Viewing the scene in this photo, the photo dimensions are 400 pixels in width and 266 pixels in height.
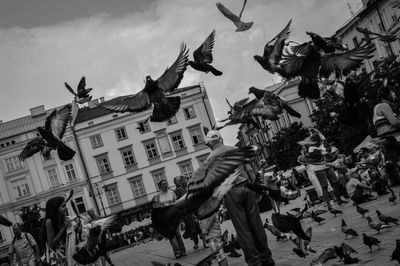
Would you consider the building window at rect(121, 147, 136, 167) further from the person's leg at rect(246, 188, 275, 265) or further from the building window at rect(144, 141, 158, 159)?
the person's leg at rect(246, 188, 275, 265)

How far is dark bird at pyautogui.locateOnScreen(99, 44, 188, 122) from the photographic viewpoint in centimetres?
619

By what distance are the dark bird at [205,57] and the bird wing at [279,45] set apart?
989 mm

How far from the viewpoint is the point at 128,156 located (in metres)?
58.4

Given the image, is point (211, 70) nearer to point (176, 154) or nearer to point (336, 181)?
point (336, 181)

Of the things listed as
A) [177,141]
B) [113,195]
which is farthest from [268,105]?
[113,195]

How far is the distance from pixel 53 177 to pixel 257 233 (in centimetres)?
5663

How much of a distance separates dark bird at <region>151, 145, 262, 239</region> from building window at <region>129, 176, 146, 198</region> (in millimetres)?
53370

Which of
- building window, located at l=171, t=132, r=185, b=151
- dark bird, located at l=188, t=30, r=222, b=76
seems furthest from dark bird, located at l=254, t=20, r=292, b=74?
building window, located at l=171, t=132, r=185, b=151

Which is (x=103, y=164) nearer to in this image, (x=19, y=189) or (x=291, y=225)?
(x=19, y=189)

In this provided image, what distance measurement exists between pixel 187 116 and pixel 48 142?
51.2 m

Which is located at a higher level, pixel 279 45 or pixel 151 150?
pixel 151 150

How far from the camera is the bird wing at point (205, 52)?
6.89 meters

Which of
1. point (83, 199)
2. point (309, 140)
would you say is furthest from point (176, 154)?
→ point (309, 140)

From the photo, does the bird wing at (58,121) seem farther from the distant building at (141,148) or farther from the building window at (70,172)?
the building window at (70,172)
